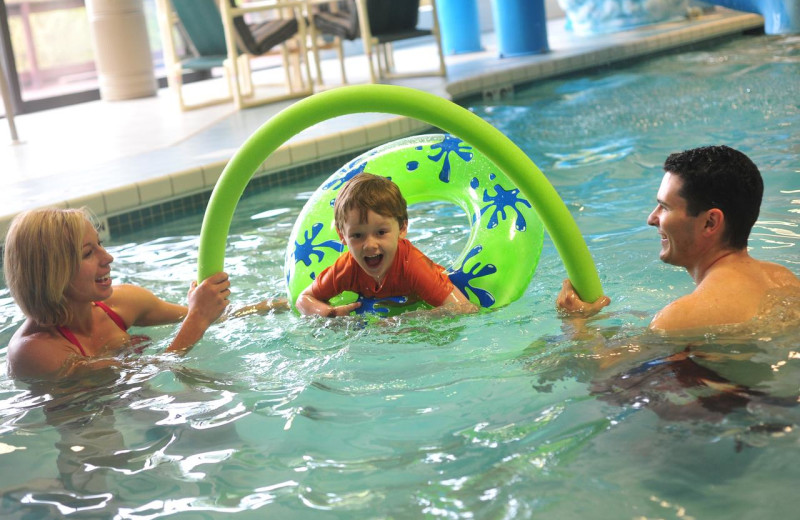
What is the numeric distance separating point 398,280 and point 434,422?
839mm

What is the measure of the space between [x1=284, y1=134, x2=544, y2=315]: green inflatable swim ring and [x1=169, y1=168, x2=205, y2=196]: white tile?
271cm

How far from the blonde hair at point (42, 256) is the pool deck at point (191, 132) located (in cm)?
285

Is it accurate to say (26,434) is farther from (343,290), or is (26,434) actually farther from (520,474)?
(520,474)

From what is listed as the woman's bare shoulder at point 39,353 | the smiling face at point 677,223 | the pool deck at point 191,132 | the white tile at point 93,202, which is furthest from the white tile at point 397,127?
the smiling face at point 677,223

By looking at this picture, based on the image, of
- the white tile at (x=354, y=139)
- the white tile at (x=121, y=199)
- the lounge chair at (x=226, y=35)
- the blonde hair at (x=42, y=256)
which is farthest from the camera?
the lounge chair at (x=226, y=35)

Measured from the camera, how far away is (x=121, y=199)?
650cm

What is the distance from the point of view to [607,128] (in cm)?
831

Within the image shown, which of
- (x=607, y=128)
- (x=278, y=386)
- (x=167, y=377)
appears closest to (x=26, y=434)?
(x=167, y=377)

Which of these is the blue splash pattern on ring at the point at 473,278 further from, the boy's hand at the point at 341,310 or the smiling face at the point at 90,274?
the smiling face at the point at 90,274

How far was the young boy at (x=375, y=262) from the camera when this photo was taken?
11.7ft

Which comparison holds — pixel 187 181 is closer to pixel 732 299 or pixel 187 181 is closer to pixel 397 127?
pixel 397 127

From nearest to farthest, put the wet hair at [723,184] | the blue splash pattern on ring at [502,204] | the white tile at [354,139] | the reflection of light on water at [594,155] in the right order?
the wet hair at [723,184], the blue splash pattern on ring at [502,204], the reflection of light on water at [594,155], the white tile at [354,139]

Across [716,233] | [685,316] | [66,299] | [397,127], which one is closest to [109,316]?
[66,299]

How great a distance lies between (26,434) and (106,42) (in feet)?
31.4
